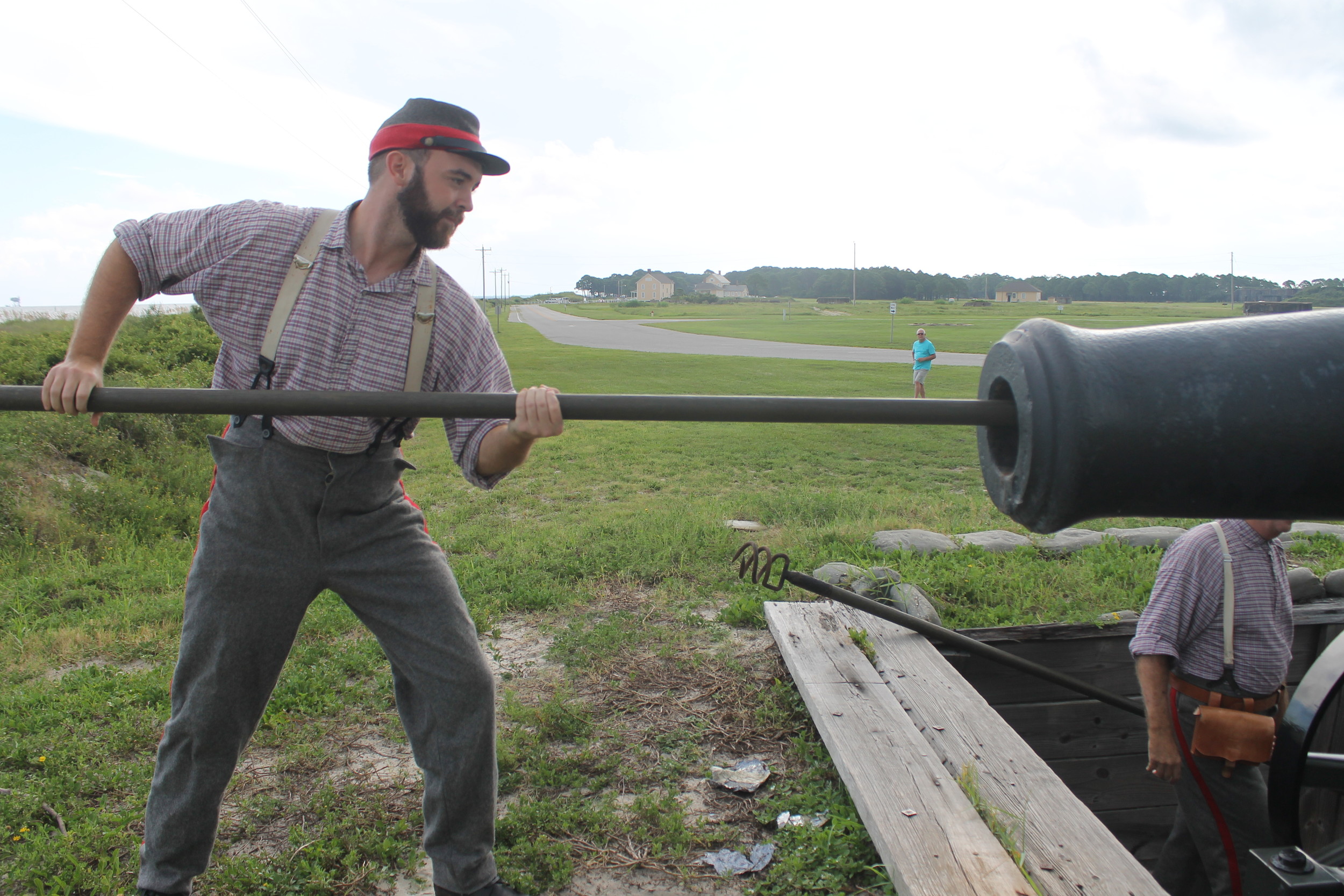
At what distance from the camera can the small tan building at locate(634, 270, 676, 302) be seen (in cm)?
12688

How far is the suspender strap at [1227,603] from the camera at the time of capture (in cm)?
310

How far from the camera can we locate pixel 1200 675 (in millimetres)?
3191

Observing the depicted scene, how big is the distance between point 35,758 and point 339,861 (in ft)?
4.57

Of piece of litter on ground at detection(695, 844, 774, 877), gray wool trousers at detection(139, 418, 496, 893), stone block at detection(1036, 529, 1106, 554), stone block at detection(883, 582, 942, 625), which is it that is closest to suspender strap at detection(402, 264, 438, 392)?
gray wool trousers at detection(139, 418, 496, 893)

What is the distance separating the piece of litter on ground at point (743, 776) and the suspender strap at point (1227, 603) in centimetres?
168

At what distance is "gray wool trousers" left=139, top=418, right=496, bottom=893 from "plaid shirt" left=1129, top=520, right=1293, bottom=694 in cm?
242

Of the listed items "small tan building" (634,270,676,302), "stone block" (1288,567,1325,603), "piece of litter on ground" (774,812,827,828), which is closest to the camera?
"piece of litter on ground" (774,812,827,828)

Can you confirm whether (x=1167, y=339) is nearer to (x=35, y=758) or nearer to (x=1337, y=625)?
(x=35, y=758)

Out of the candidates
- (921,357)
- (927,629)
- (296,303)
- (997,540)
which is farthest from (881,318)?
(296,303)

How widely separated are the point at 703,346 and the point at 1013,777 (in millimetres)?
36234

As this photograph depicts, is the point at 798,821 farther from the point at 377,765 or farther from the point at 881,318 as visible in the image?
the point at 881,318

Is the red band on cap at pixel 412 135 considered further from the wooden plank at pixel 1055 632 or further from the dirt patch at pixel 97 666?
the wooden plank at pixel 1055 632

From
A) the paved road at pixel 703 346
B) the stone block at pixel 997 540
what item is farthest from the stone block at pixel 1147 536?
the paved road at pixel 703 346

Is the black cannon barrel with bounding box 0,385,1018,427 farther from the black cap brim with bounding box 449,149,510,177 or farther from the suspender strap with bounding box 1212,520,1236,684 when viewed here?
the suspender strap with bounding box 1212,520,1236,684
